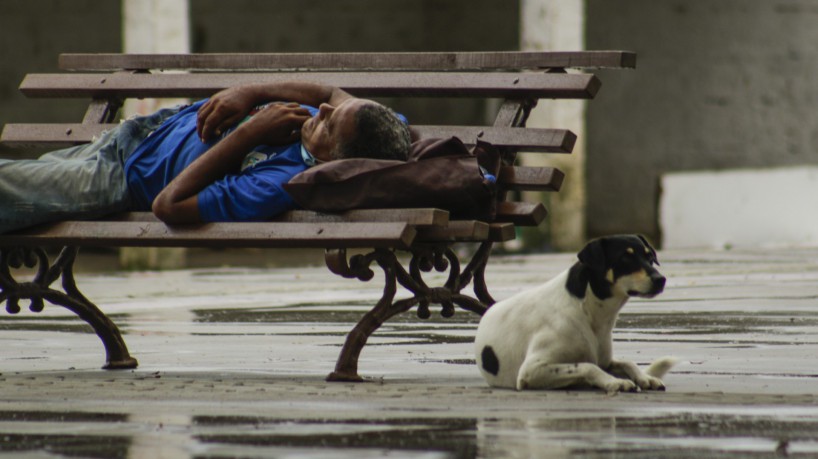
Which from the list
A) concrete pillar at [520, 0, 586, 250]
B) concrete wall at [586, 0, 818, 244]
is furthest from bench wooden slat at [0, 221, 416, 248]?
concrete wall at [586, 0, 818, 244]

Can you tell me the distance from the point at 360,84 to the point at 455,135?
554 millimetres

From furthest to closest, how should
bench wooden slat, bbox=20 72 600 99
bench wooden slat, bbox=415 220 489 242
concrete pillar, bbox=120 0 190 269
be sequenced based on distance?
1. concrete pillar, bbox=120 0 190 269
2. bench wooden slat, bbox=20 72 600 99
3. bench wooden slat, bbox=415 220 489 242

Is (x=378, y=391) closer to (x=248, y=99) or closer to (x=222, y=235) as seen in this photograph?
(x=222, y=235)

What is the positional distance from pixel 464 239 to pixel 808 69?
1331 centimetres

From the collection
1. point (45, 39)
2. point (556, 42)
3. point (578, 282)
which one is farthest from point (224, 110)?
point (45, 39)

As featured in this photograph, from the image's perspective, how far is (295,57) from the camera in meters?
7.41

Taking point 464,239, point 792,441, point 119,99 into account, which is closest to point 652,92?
point 119,99

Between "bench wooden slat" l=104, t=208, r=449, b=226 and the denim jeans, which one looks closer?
"bench wooden slat" l=104, t=208, r=449, b=226

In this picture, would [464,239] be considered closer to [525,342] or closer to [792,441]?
[525,342]

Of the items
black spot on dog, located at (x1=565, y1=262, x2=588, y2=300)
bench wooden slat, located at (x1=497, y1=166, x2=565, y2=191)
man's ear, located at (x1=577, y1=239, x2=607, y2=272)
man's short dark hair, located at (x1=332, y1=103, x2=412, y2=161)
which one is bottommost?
black spot on dog, located at (x1=565, y1=262, x2=588, y2=300)

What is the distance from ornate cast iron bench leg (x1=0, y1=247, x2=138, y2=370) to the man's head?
48.8 inches

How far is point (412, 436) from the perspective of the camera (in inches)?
183

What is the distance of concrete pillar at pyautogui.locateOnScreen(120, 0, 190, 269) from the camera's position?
50.7 feet

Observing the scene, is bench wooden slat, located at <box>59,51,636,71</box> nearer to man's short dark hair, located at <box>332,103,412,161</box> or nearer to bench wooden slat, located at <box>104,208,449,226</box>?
man's short dark hair, located at <box>332,103,412,161</box>
